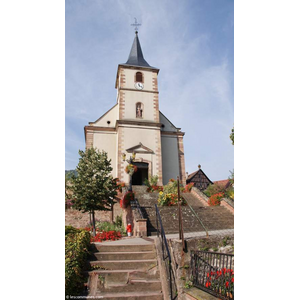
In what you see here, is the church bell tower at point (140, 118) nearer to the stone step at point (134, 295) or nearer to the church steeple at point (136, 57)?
the church steeple at point (136, 57)

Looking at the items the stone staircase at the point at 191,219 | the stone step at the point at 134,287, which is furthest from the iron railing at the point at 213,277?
the stone staircase at the point at 191,219

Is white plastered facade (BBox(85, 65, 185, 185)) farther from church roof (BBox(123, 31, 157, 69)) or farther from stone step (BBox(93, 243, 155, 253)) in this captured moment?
stone step (BBox(93, 243, 155, 253))

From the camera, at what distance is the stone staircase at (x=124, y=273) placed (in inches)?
168

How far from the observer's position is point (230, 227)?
11.1 metres

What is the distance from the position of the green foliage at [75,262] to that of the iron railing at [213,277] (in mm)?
2034

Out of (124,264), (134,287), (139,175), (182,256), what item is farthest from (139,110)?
(134,287)

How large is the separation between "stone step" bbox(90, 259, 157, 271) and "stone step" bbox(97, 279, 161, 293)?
1.41 ft

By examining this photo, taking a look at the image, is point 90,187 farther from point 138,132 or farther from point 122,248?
point 138,132
